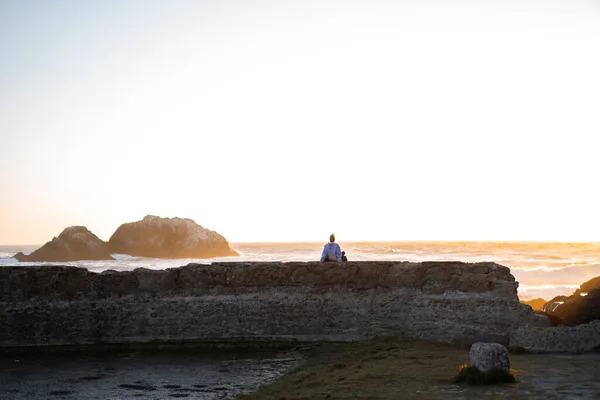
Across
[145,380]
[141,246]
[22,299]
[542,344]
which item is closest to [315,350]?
[145,380]

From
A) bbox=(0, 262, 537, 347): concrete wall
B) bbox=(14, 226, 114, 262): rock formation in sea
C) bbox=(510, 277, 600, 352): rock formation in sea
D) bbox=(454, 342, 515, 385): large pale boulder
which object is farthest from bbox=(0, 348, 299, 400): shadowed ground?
bbox=(14, 226, 114, 262): rock formation in sea

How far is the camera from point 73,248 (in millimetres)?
46344

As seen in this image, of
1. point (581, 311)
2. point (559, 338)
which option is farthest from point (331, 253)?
point (581, 311)

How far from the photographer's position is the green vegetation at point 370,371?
6.36 metres

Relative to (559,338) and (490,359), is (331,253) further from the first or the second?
(490,359)

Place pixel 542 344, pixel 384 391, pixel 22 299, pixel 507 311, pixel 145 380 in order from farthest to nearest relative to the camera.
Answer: pixel 22 299 → pixel 507 311 → pixel 542 344 → pixel 145 380 → pixel 384 391

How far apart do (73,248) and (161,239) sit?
752cm

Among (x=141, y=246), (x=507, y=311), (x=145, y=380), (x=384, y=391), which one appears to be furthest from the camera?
(x=141, y=246)

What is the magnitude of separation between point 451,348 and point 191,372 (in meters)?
4.08

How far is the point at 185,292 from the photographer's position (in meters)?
10.3

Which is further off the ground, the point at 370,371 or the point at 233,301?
the point at 233,301

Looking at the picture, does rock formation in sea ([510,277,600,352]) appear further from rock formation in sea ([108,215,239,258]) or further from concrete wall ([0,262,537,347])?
rock formation in sea ([108,215,239,258])

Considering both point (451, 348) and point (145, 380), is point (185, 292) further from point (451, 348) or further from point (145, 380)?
point (451, 348)

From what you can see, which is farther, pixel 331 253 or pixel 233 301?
pixel 331 253
